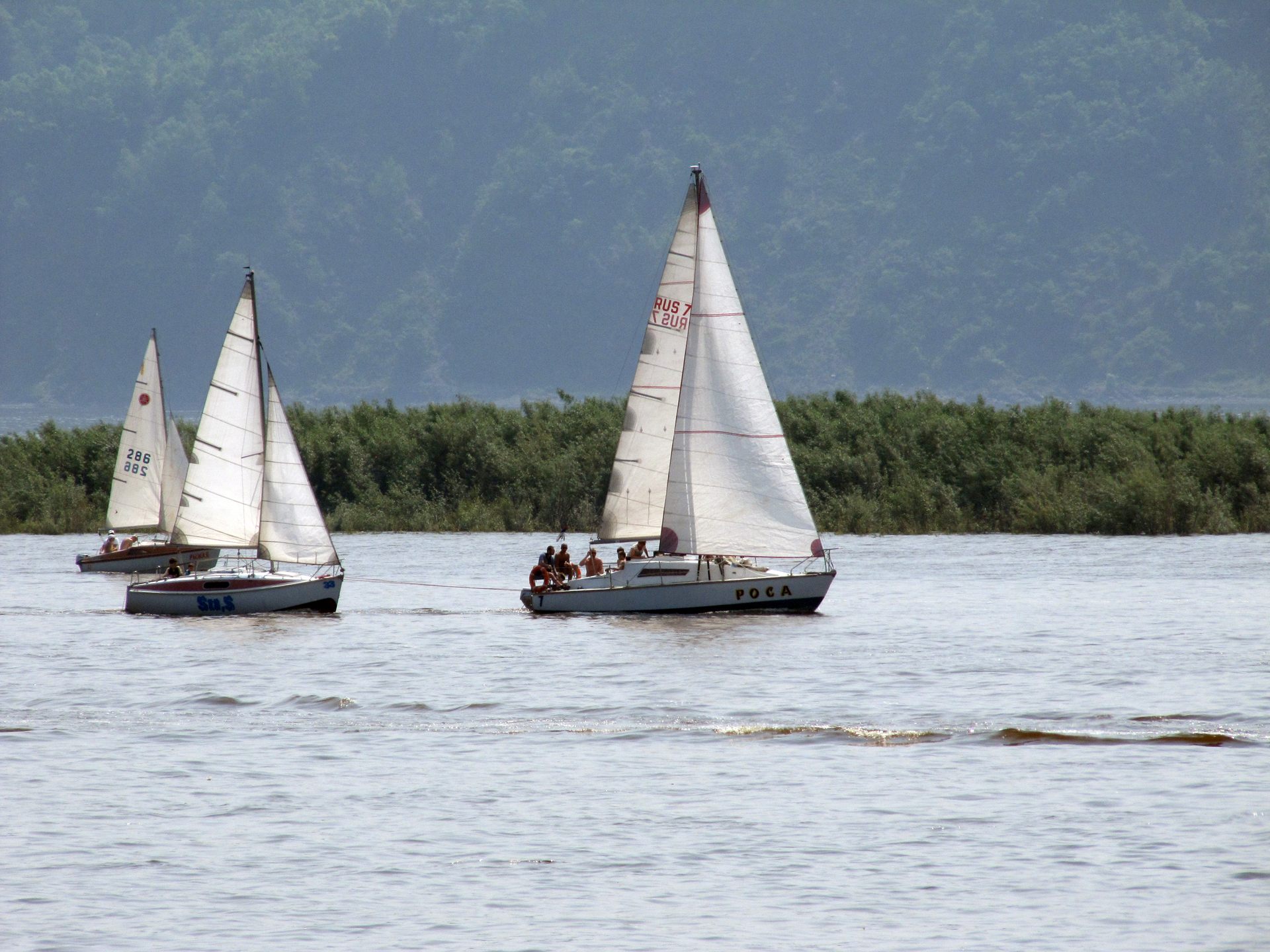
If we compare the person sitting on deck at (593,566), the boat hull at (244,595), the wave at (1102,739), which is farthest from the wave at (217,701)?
the person sitting on deck at (593,566)

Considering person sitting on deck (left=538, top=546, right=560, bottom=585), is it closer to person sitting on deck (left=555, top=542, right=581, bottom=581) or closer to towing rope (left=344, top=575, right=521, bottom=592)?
person sitting on deck (left=555, top=542, right=581, bottom=581)

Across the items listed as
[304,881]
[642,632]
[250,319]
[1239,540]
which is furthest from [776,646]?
[1239,540]

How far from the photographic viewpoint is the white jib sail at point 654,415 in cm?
3638

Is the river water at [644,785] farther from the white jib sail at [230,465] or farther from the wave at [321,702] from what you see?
the white jib sail at [230,465]

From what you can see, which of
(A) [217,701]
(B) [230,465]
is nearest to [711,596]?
→ (B) [230,465]

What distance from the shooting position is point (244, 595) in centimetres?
3675

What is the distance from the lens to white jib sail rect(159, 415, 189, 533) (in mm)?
53750

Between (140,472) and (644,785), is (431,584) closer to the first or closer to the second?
(140,472)

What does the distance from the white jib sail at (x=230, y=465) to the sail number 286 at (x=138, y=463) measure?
54.8 feet

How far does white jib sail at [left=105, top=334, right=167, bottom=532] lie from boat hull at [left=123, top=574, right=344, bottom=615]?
16627 mm

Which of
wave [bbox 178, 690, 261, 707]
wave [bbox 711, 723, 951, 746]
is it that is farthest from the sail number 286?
wave [bbox 711, 723, 951, 746]

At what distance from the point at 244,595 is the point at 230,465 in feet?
9.88

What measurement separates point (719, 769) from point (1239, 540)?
38181mm

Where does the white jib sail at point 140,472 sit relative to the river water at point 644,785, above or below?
above
